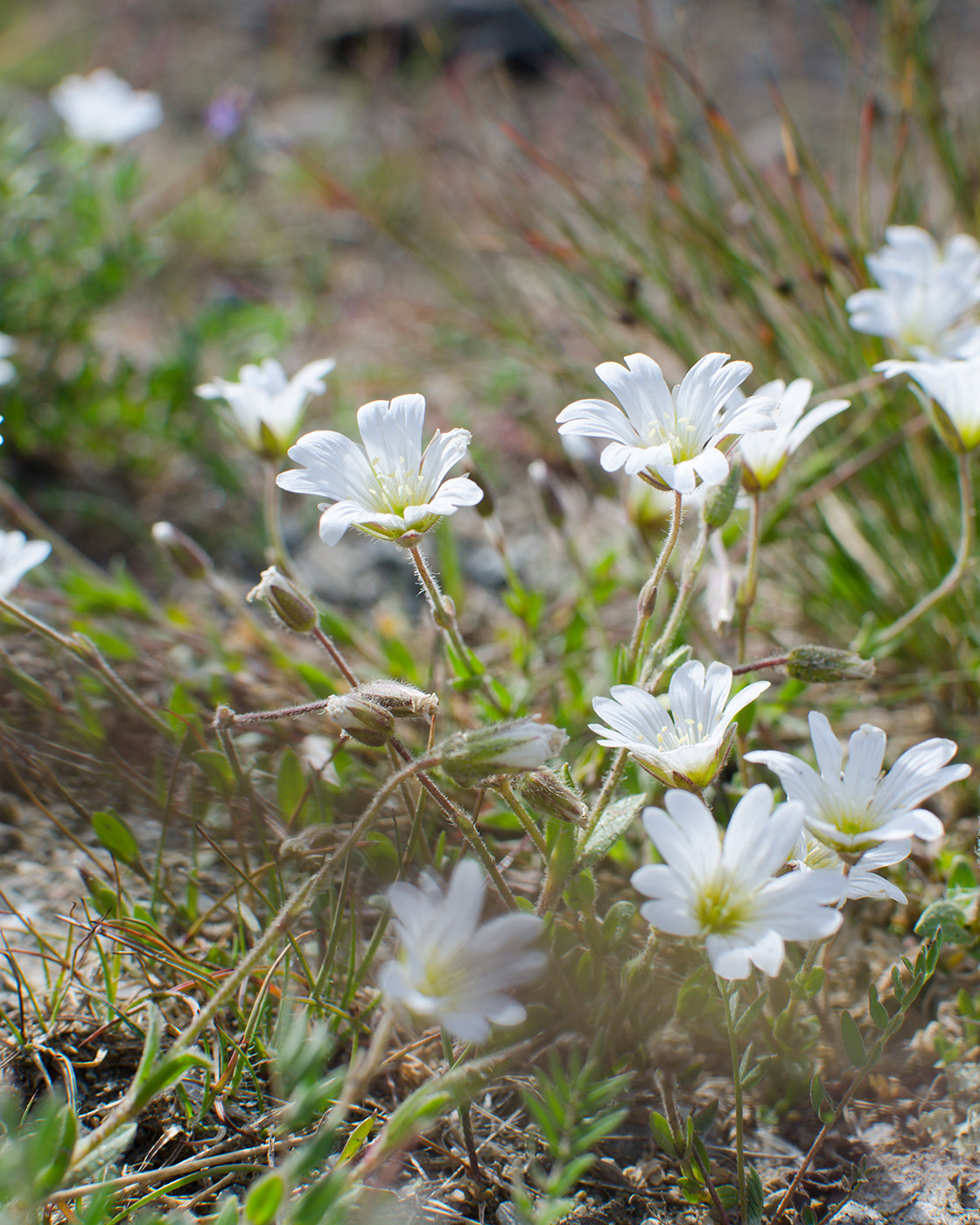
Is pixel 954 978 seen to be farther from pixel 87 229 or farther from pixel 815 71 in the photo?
pixel 815 71

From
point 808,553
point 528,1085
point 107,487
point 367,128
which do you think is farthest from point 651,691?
point 367,128

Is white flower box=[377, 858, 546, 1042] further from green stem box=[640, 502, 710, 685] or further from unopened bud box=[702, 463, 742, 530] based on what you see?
unopened bud box=[702, 463, 742, 530]

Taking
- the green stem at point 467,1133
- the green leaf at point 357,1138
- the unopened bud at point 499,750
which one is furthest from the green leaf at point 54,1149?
the unopened bud at point 499,750

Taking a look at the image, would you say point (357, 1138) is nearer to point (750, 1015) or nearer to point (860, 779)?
point (750, 1015)

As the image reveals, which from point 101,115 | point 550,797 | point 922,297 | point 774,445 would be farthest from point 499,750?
point 101,115

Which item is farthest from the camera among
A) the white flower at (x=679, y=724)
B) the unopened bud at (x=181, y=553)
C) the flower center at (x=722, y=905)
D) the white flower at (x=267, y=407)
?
the unopened bud at (x=181, y=553)

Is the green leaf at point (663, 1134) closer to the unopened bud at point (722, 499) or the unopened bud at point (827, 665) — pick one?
the unopened bud at point (827, 665)

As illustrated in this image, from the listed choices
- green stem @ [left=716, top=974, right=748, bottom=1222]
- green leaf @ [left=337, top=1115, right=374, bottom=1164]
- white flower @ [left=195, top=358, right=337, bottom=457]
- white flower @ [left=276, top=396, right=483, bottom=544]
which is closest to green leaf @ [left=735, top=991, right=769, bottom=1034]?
green stem @ [left=716, top=974, right=748, bottom=1222]
